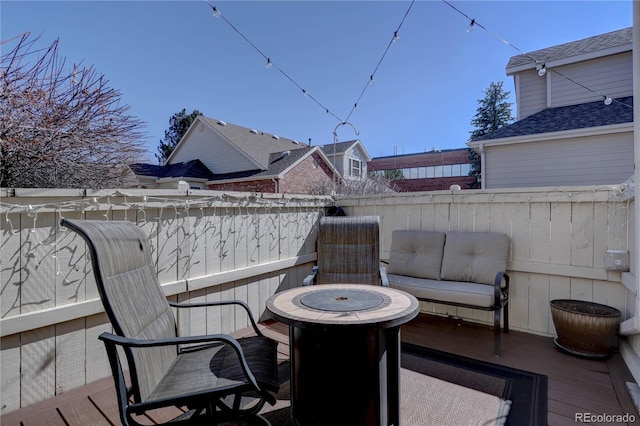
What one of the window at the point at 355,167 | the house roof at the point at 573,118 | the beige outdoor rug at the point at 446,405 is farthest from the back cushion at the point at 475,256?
the window at the point at 355,167

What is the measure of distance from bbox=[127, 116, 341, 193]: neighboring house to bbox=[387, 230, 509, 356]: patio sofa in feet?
28.9

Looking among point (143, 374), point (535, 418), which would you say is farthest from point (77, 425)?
point (535, 418)

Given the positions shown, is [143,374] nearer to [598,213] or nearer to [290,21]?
[598,213]

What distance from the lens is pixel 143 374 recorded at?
1350 mm

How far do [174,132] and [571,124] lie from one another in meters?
22.6

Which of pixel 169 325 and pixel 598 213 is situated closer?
pixel 169 325

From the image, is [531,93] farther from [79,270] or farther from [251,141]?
[251,141]

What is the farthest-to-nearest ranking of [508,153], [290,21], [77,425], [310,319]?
[508,153]
[290,21]
[77,425]
[310,319]

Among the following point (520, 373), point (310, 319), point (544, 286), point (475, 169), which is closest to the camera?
point (310, 319)

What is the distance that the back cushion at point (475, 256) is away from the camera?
3.21 m

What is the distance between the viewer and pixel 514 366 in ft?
8.30

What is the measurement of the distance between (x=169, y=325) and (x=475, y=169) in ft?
58.3

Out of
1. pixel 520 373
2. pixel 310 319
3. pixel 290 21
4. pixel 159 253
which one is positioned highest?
pixel 290 21

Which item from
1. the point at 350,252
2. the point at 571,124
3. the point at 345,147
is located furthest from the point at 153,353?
the point at 345,147
